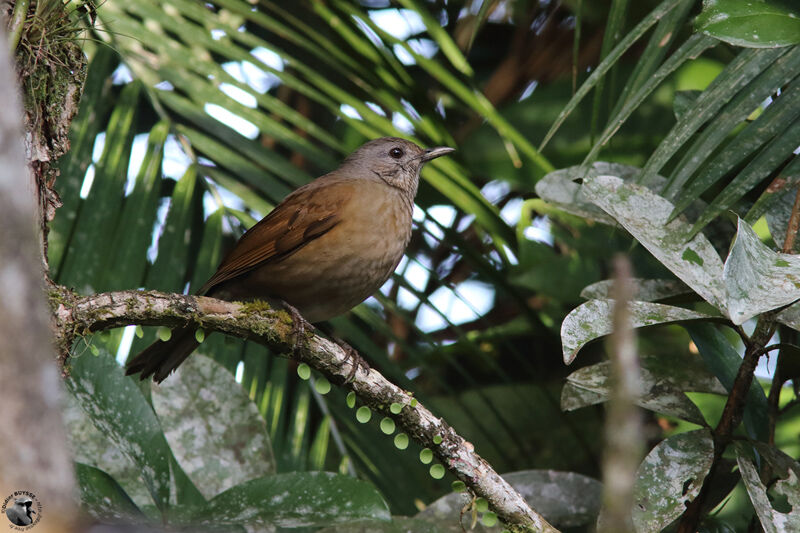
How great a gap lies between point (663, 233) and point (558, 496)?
0.95m

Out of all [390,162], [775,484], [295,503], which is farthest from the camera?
[390,162]

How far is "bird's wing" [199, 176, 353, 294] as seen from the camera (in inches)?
Answer: 124

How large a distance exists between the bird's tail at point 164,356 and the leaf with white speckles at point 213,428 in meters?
0.08

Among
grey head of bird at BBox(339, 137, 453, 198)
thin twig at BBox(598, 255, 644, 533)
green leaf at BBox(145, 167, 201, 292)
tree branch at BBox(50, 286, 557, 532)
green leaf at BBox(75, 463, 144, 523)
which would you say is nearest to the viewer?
thin twig at BBox(598, 255, 644, 533)

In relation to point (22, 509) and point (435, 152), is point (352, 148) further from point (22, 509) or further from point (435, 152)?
point (22, 509)

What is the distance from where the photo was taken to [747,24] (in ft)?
7.22

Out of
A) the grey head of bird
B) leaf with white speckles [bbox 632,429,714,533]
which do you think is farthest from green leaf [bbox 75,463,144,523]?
the grey head of bird

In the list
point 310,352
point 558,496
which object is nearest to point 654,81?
point 310,352

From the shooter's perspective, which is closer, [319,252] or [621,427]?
[621,427]

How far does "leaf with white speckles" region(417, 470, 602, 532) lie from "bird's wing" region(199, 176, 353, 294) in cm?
107

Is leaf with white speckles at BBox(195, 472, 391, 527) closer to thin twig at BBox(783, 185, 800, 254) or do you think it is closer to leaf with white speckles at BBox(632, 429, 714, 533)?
leaf with white speckles at BBox(632, 429, 714, 533)

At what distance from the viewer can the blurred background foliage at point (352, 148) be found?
2582 millimetres

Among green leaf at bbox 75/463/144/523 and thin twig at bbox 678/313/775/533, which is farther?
thin twig at bbox 678/313/775/533

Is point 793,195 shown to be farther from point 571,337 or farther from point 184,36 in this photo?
point 184,36
